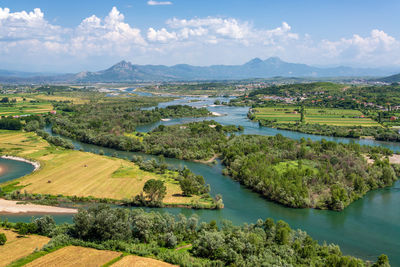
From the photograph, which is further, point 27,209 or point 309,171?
point 309,171

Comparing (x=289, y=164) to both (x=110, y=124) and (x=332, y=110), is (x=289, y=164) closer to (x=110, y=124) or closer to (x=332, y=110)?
(x=110, y=124)

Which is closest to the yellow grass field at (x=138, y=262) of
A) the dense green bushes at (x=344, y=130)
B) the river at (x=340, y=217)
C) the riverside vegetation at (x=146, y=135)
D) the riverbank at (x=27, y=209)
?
the river at (x=340, y=217)

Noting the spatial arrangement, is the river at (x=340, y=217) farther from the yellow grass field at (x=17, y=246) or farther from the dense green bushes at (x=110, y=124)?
the dense green bushes at (x=110, y=124)

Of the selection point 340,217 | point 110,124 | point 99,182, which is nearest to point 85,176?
point 99,182

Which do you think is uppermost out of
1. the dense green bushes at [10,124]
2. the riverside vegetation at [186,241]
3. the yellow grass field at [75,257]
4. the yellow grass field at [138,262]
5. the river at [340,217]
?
the dense green bushes at [10,124]

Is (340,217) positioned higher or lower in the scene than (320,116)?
lower

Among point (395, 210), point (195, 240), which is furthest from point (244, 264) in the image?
point (395, 210)
